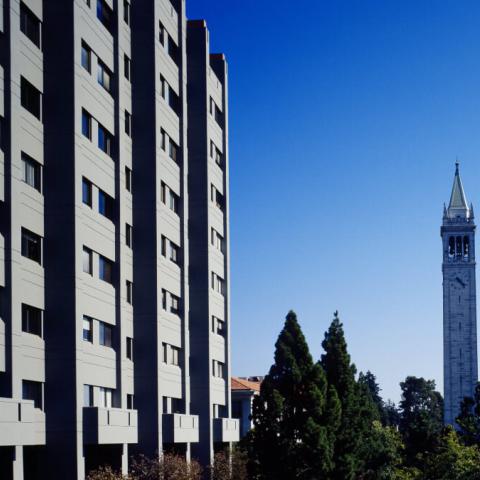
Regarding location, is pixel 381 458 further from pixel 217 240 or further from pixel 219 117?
pixel 219 117

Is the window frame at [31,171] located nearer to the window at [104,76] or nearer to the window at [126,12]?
the window at [104,76]

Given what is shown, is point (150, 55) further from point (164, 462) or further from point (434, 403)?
point (434, 403)

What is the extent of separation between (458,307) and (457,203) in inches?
704

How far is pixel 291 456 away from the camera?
52375 millimetres

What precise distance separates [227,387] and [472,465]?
1773cm

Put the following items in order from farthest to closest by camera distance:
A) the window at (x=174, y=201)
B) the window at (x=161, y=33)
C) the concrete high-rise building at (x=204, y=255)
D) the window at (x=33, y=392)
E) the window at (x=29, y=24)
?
the concrete high-rise building at (x=204, y=255), the window at (x=174, y=201), the window at (x=161, y=33), the window at (x=29, y=24), the window at (x=33, y=392)

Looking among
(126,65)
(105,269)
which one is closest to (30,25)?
(105,269)

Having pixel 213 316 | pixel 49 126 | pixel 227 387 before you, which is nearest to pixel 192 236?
pixel 213 316

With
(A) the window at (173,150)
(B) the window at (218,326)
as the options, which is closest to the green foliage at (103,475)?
(A) the window at (173,150)

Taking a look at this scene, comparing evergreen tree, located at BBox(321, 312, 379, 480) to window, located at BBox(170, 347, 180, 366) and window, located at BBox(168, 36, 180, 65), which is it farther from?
window, located at BBox(168, 36, 180, 65)

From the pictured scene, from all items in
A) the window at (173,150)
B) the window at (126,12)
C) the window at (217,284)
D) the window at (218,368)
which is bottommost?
the window at (218,368)

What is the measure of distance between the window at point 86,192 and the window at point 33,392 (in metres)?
8.95

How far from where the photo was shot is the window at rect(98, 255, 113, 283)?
5012 cm

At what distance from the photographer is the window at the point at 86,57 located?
48.7 metres
